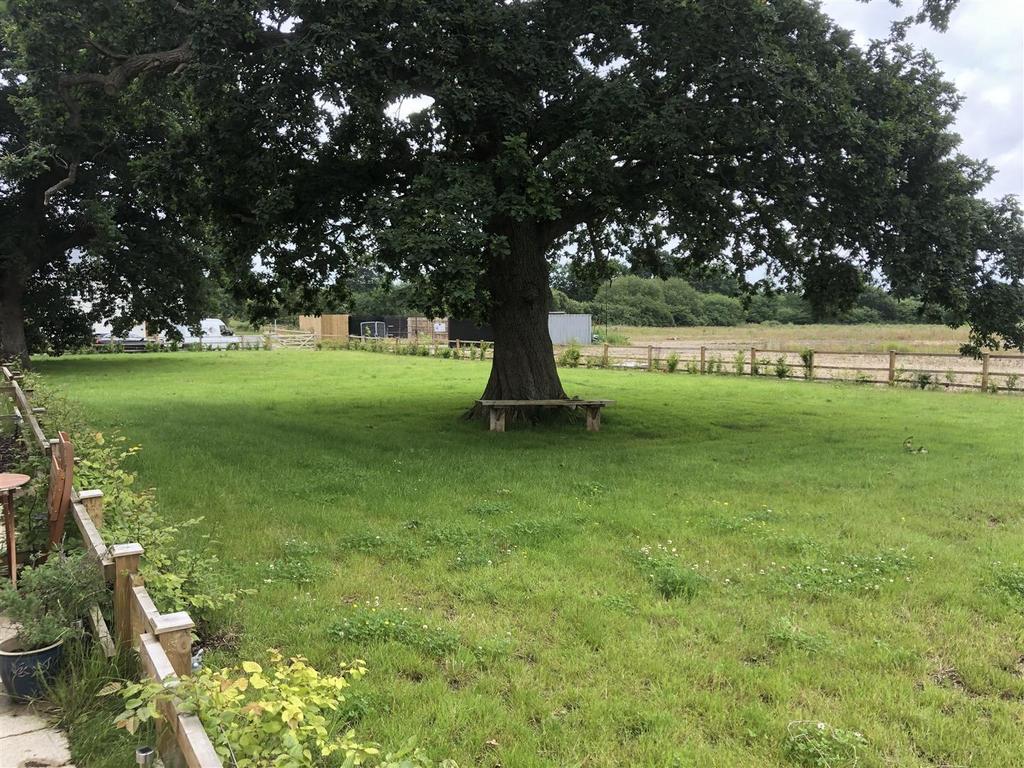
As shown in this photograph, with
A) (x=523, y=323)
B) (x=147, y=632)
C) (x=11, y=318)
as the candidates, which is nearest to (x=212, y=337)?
(x=11, y=318)

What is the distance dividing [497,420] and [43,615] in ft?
27.5

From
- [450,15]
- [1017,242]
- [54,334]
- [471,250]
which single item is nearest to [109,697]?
[471,250]

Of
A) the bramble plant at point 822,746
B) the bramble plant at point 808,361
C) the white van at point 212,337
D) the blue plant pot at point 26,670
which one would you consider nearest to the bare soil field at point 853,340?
the bramble plant at point 808,361

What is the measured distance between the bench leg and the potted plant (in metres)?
8.08

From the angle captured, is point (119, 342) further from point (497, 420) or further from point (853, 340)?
point (853, 340)

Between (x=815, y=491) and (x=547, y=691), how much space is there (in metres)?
5.07

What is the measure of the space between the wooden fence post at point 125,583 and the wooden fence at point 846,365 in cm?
1877

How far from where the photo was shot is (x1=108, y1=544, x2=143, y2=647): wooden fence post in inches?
120

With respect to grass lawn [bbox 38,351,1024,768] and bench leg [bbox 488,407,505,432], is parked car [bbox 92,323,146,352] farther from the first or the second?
bench leg [bbox 488,407,505,432]

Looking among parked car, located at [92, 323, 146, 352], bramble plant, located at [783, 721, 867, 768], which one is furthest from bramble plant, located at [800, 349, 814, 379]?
parked car, located at [92, 323, 146, 352]

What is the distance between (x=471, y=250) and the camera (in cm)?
868

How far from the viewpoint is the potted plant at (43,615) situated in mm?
3170

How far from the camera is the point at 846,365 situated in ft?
82.7

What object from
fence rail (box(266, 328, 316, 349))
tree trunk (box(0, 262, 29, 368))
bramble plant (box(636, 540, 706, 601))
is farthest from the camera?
fence rail (box(266, 328, 316, 349))
